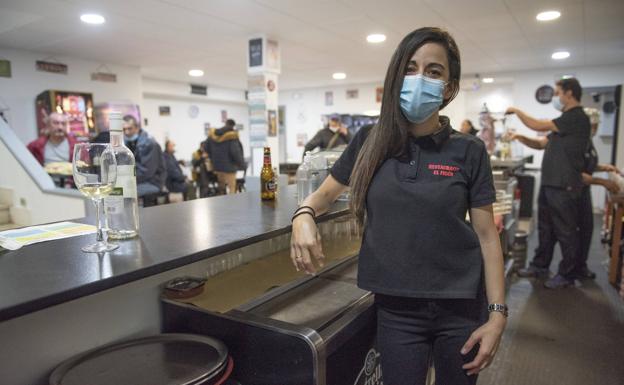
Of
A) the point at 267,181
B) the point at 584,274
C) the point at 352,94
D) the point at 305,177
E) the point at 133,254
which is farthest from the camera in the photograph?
the point at 352,94

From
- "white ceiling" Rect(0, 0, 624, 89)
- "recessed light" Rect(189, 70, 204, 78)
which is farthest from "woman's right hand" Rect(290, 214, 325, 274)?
"recessed light" Rect(189, 70, 204, 78)

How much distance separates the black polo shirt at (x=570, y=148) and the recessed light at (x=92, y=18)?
4.29 meters

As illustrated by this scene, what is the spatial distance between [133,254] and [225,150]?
5671mm

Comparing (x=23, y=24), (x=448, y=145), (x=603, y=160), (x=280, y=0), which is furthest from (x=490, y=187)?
(x=603, y=160)

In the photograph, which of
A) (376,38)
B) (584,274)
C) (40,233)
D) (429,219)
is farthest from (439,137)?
(376,38)

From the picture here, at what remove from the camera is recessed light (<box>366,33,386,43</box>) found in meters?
5.13

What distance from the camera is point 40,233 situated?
1.15 m

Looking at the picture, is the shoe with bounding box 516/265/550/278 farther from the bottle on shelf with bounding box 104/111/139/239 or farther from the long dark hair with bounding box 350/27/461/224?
the bottle on shelf with bounding box 104/111/139/239

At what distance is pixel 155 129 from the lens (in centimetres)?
881

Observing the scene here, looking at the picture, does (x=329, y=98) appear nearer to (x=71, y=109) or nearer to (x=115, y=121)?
(x=71, y=109)

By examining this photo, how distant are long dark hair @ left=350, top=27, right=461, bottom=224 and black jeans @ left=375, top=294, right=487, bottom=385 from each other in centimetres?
30

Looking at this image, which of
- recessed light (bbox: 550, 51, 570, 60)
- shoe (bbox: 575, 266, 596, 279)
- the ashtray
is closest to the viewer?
the ashtray

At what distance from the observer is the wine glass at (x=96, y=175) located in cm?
98

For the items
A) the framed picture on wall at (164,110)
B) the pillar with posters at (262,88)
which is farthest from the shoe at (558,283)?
the framed picture on wall at (164,110)
